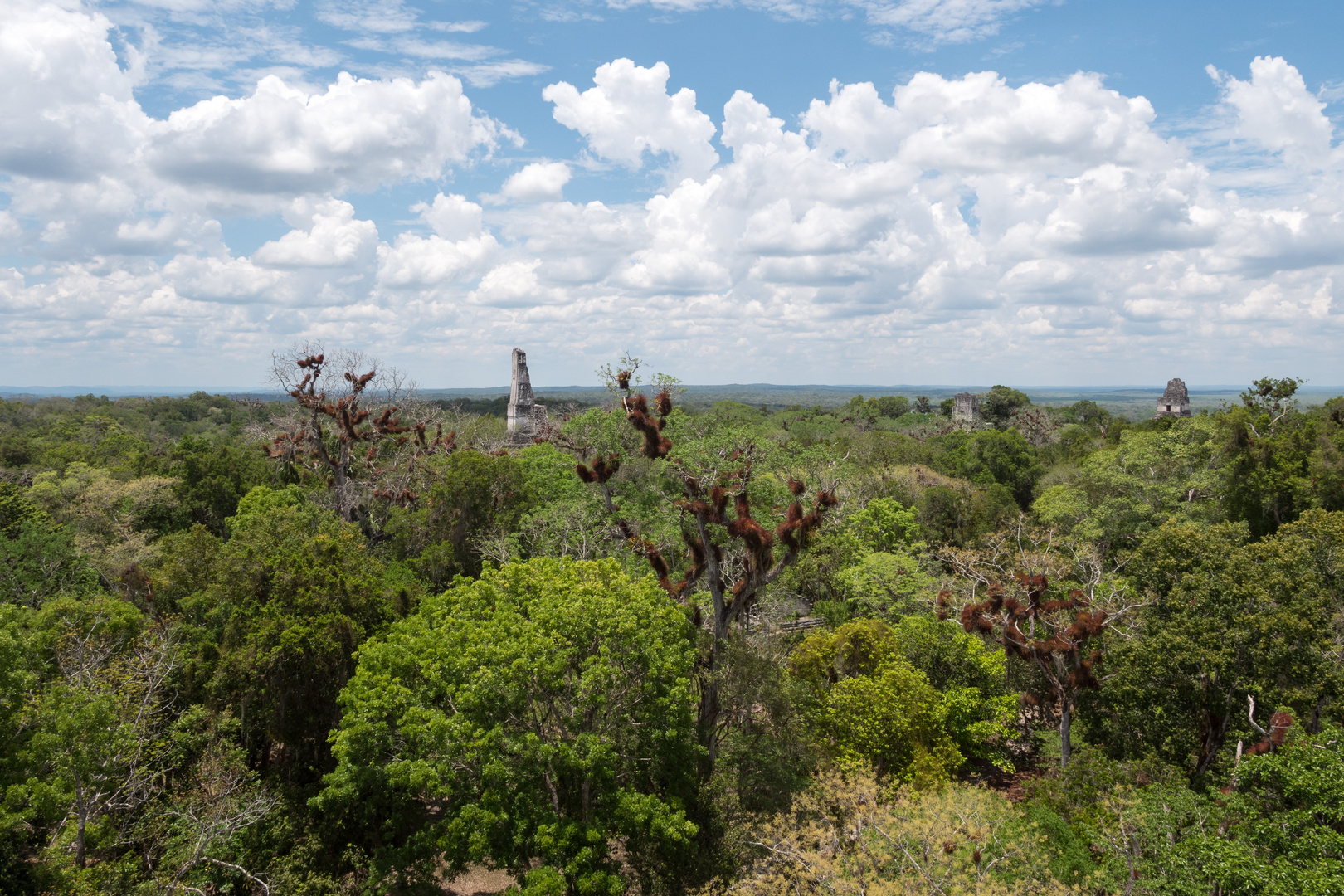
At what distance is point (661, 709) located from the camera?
11852 mm

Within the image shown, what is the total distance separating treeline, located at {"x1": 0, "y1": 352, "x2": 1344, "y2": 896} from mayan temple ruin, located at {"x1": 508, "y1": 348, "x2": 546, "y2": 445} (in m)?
20.9

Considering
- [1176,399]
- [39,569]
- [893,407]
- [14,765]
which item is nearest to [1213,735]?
[14,765]

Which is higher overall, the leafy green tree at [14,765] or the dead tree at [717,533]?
the dead tree at [717,533]

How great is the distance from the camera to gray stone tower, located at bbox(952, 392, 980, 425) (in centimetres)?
7719

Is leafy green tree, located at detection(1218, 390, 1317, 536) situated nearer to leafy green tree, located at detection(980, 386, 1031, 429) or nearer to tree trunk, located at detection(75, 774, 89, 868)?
tree trunk, located at detection(75, 774, 89, 868)

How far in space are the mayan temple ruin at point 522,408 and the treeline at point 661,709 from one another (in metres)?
20.9

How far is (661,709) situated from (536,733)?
6.79 feet

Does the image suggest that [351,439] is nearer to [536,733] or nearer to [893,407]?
[536,733]

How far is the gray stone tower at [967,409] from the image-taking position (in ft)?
253

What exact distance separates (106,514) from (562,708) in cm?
2382

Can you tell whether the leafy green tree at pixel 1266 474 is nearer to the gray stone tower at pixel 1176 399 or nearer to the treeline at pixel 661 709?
the treeline at pixel 661 709

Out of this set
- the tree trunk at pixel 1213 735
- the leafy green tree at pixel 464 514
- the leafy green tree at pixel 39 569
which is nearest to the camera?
the tree trunk at pixel 1213 735

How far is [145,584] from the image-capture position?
65.8ft

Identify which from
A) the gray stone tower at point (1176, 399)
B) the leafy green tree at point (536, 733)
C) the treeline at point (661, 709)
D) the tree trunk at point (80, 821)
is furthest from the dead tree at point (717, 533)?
the gray stone tower at point (1176, 399)
